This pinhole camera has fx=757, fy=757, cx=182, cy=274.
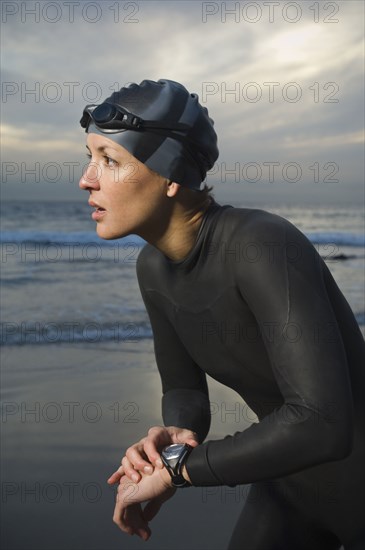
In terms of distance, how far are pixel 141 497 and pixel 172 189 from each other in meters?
0.77

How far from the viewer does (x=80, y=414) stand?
573cm

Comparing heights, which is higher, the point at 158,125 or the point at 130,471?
the point at 158,125

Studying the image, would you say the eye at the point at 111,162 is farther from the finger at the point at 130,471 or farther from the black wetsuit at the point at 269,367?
the finger at the point at 130,471

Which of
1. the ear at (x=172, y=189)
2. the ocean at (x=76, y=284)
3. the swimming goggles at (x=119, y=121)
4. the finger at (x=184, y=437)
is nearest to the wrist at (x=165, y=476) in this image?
the finger at (x=184, y=437)

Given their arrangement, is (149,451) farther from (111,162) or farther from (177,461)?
(111,162)

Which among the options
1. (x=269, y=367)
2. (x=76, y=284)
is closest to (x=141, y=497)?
(x=269, y=367)

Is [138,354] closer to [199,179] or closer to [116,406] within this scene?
[116,406]

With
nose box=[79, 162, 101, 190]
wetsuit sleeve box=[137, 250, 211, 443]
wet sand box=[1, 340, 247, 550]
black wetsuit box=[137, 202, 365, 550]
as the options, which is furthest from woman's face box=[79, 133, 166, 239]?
wet sand box=[1, 340, 247, 550]

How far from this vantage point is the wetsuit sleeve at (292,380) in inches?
62.1

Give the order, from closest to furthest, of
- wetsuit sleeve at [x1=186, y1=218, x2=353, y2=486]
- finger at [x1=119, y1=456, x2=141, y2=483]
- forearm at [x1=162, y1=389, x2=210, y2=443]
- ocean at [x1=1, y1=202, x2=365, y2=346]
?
wetsuit sleeve at [x1=186, y1=218, x2=353, y2=486], finger at [x1=119, y1=456, x2=141, y2=483], forearm at [x1=162, y1=389, x2=210, y2=443], ocean at [x1=1, y1=202, x2=365, y2=346]

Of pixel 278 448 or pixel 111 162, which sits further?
pixel 111 162

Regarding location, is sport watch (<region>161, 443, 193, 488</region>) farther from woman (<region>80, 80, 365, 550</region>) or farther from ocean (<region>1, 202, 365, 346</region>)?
ocean (<region>1, 202, 365, 346</region>)

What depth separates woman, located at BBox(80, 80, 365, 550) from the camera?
1.60 m

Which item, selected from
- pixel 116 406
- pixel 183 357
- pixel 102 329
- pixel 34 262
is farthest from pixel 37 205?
pixel 183 357
